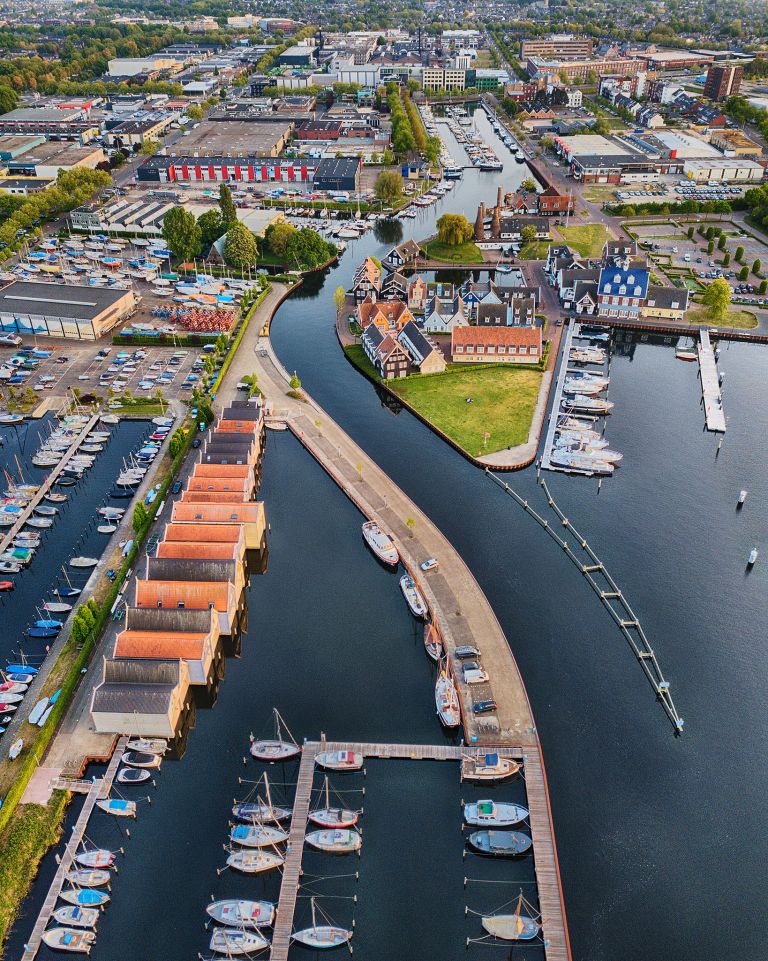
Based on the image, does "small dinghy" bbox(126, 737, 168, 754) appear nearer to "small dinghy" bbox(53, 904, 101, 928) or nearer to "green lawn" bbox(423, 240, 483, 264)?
"small dinghy" bbox(53, 904, 101, 928)

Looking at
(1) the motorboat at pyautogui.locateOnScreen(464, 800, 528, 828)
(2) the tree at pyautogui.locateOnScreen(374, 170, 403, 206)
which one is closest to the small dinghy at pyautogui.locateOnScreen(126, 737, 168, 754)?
(1) the motorboat at pyautogui.locateOnScreen(464, 800, 528, 828)

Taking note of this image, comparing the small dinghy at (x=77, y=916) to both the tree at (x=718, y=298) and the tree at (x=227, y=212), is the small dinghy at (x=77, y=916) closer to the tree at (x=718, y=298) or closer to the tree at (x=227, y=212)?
the tree at (x=718, y=298)

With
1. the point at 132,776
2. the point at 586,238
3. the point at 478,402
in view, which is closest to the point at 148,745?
the point at 132,776

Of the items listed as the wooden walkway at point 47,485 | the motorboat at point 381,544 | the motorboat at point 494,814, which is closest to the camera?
the motorboat at point 494,814

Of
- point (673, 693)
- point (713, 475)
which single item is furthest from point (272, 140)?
point (673, 693)

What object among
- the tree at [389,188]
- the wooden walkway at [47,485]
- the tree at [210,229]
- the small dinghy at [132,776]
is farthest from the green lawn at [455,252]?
the small dinghy at [132,776]

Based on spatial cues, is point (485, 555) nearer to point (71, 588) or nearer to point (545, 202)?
point (71, 588)

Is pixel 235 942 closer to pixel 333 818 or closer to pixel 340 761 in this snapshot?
pixel 333 818
